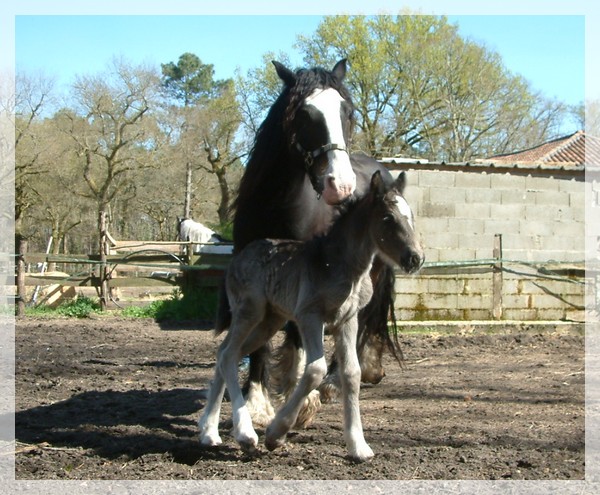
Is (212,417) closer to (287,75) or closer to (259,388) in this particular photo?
(259,388)

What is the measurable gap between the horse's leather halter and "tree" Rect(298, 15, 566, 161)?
117 ft

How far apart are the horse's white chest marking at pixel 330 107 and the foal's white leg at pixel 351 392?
1358 millimetres

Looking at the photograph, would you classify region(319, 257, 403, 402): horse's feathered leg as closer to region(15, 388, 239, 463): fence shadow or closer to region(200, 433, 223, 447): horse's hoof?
region(15, 388, 239, 463): fence shadow

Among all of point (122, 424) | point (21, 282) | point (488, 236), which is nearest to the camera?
point (122, 424)

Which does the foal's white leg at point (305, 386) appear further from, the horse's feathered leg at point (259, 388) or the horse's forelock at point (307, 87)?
the horse's forelock at point (307, 87)

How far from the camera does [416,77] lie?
4241 centimetres

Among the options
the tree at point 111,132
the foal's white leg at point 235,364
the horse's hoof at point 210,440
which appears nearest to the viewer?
the foal's white leg at point 235,364

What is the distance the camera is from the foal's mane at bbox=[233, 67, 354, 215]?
5.68 meters

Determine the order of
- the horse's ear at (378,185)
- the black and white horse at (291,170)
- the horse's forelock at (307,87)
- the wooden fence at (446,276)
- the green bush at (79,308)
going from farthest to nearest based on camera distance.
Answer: the green bush at (79,308) → the wooden fence at (446,276) → the horse's forelock at (307,87) → the black and white horse at (291,170) → the horse's ear at (378,185)

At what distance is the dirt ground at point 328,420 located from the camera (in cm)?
445

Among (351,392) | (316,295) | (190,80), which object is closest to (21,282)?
(316,295)

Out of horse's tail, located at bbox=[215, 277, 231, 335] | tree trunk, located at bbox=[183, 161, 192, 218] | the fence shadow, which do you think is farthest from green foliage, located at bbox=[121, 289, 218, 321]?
tree trunk, located at bbox=[183, 161, 192, 218]

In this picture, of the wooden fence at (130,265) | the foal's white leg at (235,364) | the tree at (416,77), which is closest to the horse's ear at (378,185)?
the foal's white leg at (235,364)

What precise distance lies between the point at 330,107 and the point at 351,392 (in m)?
2.10
